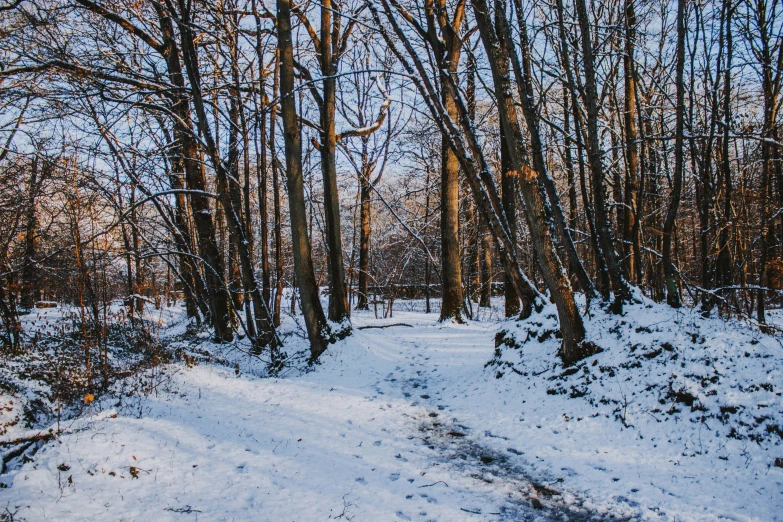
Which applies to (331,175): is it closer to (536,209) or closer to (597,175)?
(536,209)

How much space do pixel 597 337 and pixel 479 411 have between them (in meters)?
1.97

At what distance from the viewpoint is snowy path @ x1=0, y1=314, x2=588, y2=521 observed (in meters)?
3.19

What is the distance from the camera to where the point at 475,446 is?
4.50m

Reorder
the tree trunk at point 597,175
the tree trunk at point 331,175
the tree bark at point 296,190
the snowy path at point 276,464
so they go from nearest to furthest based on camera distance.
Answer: the snowy path at point 276,464 < the tree trunk at point 597,175 < the tree bark at point 296,190 < the tree trunk at point 331,175

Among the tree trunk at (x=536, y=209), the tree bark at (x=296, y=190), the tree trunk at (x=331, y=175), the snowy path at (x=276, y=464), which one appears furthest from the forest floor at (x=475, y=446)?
the tree trunk at (x=331, y=175)

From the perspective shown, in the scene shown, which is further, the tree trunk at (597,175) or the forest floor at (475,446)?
the tree trunk at (597,175)

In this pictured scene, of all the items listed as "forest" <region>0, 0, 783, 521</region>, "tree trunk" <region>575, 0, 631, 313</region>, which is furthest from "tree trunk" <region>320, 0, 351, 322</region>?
"tree trunk" <region>575, 0, 631, 313</region>

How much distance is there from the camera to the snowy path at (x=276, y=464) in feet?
10.5

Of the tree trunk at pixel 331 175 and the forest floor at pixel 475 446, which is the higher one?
the tree trunk at pixel 331 175

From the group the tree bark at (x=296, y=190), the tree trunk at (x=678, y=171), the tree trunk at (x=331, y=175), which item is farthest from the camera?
the tree trunk at (x=331, y=175)

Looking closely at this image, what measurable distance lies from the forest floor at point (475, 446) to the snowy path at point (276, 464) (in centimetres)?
2

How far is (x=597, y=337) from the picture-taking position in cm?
568

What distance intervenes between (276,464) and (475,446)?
2144 mm

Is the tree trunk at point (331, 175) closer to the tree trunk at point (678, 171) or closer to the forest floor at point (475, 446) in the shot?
the forest floor at point (475, 446)
